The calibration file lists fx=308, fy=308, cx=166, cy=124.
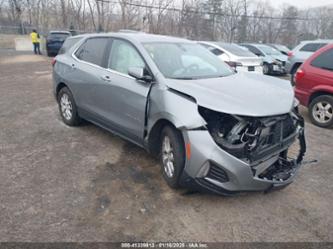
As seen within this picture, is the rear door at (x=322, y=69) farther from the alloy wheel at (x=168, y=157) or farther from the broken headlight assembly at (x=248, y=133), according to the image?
the alloy wheel at (x=168, y=157)

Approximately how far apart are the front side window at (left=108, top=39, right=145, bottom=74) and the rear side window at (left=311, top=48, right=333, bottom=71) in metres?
4.14

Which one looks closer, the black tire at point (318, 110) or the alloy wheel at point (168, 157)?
the alloy wheel at point (168, 157)

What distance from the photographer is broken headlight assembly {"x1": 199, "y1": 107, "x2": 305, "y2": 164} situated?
310 cm

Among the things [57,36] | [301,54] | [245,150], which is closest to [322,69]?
[245,150]

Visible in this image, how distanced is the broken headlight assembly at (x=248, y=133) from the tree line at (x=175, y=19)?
34.3 metres

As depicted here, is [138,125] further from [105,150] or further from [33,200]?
[33,200]

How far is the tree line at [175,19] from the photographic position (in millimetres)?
37844

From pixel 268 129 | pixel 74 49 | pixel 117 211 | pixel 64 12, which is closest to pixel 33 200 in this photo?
pixel 117 211

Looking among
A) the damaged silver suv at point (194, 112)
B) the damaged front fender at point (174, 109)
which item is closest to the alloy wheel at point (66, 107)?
the damaged silver suv at point (194, 112)

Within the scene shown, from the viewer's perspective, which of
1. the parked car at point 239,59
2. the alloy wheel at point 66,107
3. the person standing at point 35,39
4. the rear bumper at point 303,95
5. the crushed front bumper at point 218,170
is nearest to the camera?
the crushed front bumper at point 218,170

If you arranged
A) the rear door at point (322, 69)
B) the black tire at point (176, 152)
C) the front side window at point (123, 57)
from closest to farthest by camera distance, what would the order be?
the black tire at point (176, 152), the front side window at point (123, 57), the rear door at point (322, 69)

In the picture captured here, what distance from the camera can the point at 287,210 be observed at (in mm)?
3312

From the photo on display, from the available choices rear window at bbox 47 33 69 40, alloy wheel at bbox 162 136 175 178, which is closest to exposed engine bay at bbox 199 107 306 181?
alloy wheel at bbox 162 136 175 178

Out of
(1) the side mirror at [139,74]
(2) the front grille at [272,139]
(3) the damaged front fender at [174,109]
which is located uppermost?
(1) the side mirror at [139,74]
